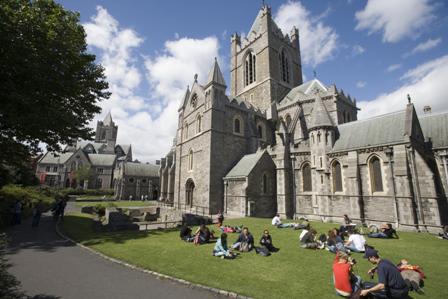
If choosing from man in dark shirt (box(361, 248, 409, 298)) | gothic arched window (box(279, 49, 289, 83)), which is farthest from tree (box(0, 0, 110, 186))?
gothic arched window (box(279, 49, 289, 83))

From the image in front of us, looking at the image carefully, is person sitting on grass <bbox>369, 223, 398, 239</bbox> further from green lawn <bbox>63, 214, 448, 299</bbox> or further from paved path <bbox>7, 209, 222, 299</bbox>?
paved path <bbox>7, 209, 222, 299</bbox>

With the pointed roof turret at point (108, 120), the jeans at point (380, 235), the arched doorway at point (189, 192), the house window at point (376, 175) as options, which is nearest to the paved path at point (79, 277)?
the jeans at point (380, 235)

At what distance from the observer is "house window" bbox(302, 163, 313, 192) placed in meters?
22.0

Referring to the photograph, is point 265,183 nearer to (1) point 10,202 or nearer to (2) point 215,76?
(2) point 215,76

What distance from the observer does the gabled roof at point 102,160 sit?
67.2 meters

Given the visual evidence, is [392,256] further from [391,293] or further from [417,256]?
[391,293]

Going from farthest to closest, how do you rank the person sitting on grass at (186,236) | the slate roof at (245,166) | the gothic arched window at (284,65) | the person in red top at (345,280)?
the gothic arched window at (284,65)
the slate roof at (245,166)
the person sitting on grass at (186,236)
the person in red top at (345,280)

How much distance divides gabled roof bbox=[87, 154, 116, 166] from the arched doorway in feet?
162

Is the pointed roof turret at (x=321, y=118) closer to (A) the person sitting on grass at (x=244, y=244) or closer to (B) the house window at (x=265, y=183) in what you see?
(B) the house window at (x=265, y=183)

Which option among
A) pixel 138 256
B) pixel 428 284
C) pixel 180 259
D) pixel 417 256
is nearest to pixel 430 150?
pixel 417 256

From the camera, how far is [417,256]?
947 cm

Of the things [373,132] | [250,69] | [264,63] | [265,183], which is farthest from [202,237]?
[250,69]

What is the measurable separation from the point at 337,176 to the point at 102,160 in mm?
68565

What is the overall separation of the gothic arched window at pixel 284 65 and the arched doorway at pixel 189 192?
82.1 feet
